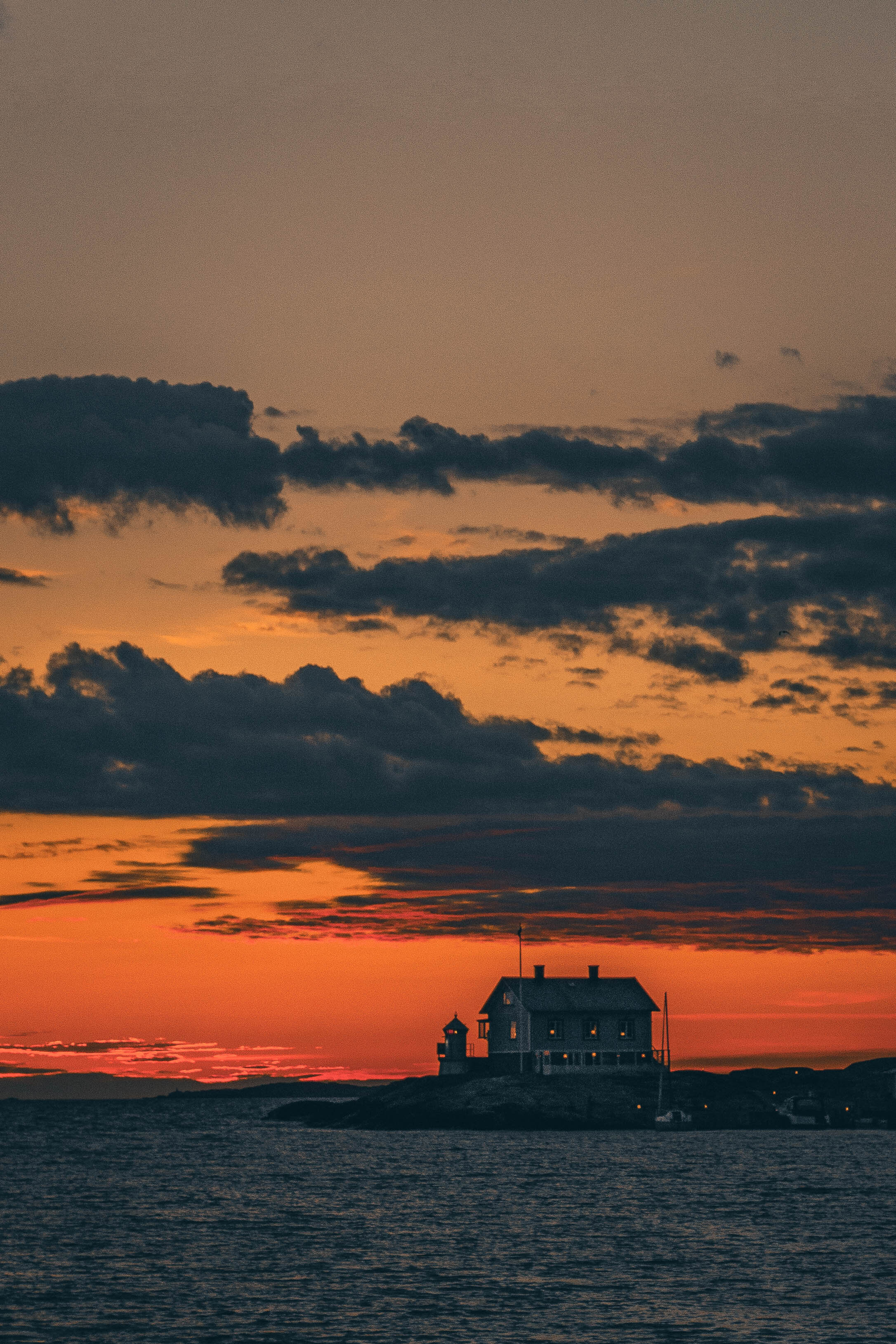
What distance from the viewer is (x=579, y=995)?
150 meters

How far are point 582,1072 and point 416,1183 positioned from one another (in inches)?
2134

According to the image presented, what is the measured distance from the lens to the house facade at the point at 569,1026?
146 metres

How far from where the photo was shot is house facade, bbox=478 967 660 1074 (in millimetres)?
146250

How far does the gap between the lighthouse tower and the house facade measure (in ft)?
8.48

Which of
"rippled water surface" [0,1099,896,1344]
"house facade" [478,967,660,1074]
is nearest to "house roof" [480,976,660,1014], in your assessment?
"house facade" [478,967,660,1074]

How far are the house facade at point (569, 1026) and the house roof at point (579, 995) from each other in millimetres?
56

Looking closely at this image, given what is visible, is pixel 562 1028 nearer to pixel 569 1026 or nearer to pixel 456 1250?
pixel 569 1026

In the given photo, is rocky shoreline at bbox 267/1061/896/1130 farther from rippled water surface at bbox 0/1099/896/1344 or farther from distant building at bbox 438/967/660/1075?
rippled water surface at bbox 0/1099/896/1344

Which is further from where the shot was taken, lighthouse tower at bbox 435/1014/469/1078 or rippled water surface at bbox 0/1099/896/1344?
lighthouse tower at bbox 435/1014/469/1078

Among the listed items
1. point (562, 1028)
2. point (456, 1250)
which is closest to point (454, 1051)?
point (562, 1028)

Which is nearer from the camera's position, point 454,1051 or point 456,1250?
point 456,1250

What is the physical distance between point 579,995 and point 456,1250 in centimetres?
8843

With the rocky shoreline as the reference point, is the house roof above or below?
above

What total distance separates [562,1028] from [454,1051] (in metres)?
11.7
